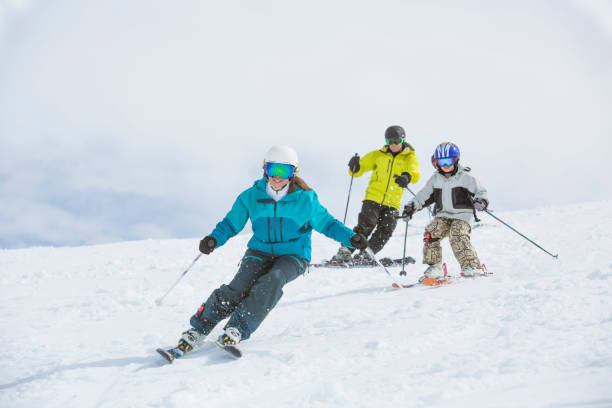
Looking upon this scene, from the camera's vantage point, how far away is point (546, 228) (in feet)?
34.5

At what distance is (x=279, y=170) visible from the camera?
4043 millimetres

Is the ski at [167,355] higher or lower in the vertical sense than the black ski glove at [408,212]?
lower

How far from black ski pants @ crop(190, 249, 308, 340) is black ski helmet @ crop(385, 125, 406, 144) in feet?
13.3

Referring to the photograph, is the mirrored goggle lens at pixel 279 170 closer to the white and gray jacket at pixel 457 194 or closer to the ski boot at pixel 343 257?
the white and gray jacket at pixel 457 194

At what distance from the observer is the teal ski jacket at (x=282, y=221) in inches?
160

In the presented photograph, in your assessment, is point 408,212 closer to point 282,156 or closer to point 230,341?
point 282,156

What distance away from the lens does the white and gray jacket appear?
5789mm

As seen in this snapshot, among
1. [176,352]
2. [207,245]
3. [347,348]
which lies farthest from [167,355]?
[347,348]

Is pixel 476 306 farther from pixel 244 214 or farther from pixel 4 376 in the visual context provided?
pixel 4 376

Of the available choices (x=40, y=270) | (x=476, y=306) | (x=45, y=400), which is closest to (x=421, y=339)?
(x=476, y=306)

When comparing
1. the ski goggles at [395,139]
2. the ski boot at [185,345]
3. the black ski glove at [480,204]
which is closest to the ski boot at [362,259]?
the ski goggles at [395,139]

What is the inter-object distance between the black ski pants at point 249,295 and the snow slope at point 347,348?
0.21 meters

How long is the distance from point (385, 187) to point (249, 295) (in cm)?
452

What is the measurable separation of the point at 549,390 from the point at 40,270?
9529 millimetres
